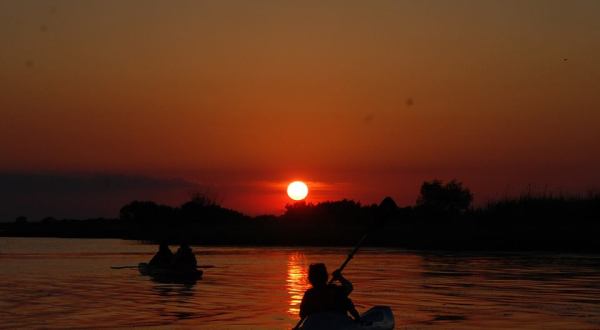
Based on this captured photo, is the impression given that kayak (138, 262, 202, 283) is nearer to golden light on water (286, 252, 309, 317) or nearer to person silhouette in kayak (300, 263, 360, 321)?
golden light on water (286, 252, 309, 317)

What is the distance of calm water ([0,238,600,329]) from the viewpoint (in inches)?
898

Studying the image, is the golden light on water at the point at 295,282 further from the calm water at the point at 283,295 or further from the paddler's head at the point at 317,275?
the paddler's head at the point at 317,275

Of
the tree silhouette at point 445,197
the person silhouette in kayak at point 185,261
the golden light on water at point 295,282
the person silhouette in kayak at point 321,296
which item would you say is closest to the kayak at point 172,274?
the person silhouette in kayak at point 185,261

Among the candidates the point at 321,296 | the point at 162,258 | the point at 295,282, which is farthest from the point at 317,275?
the point at 162,258

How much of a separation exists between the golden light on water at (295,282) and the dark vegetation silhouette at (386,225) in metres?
5.56

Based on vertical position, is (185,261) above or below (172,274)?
above

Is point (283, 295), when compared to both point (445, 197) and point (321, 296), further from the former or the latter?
point (445, 197)

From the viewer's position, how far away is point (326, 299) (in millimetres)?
17000

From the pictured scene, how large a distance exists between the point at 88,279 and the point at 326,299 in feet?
76.4

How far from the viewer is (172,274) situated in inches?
1496

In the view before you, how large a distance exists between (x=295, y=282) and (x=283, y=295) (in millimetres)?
6180

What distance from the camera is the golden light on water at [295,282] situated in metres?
26.5

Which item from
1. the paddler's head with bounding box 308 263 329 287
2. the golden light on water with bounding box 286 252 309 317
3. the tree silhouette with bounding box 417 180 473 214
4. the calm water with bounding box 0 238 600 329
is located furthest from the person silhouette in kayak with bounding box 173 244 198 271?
the tree silhouette with bounding box 417 180 473 214

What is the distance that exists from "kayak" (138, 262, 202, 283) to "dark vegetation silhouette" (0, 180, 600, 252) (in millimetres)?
1588
